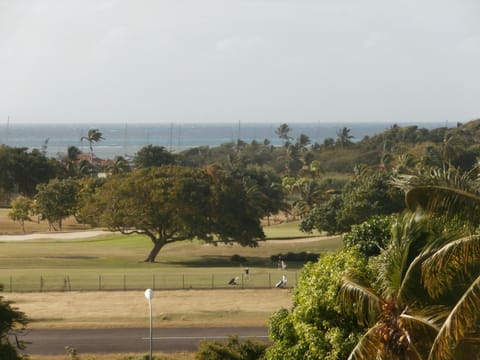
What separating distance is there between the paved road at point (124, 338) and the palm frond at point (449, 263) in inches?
792

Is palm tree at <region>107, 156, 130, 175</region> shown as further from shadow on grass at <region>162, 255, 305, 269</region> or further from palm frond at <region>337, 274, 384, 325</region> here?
palm frond at <region>337, 274, 384, 325</region>

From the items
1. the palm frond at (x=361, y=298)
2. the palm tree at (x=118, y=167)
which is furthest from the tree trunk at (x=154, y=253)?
the palm frond at (x=361, y=298)

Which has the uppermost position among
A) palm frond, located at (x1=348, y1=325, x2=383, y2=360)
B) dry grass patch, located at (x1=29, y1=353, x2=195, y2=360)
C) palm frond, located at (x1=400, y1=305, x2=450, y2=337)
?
palm frond, located at (x1=400, y1=305, x2=450, y2=337)

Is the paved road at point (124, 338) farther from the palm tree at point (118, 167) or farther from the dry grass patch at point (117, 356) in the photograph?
the palm tree at point (118, 167)

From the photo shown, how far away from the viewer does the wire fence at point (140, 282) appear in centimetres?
5078

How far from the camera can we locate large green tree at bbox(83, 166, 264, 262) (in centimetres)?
6838

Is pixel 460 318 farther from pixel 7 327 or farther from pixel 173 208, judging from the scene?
pixel 173 208

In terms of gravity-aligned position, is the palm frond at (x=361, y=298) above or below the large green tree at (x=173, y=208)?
above

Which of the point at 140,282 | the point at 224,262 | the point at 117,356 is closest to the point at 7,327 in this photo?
the point at 117,356

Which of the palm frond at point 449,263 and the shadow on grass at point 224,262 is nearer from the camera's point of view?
the palm frond at point 449,263

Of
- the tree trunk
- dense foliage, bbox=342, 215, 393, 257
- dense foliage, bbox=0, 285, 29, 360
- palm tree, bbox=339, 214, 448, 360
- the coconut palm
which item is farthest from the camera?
the tree trunk

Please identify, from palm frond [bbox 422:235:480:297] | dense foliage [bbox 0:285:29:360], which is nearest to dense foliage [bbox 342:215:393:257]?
palm frond [bbox 422:235:480:297]

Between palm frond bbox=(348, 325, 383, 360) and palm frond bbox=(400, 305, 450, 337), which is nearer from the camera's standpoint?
palm frond bbox=(400, 305, 450, 337)

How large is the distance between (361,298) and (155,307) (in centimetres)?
2878
